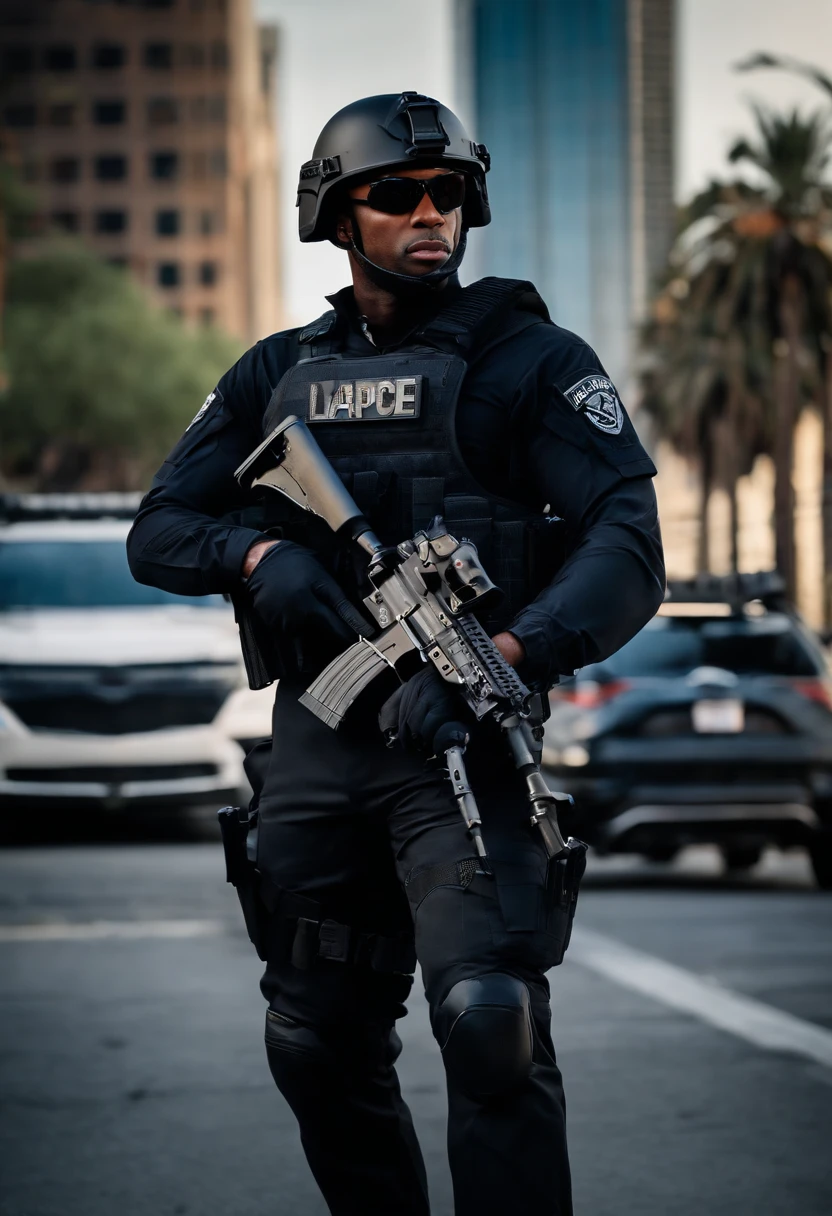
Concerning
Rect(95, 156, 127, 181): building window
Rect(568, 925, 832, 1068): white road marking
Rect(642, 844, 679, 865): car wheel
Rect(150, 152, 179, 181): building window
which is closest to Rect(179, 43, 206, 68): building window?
Rect(150, 152, 179, 181): building window

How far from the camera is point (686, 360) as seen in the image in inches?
2094

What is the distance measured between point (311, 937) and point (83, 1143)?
7.02ft

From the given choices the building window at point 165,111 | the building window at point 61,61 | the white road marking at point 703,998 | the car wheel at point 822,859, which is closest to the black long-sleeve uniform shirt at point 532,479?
the white road marking at point 703,998

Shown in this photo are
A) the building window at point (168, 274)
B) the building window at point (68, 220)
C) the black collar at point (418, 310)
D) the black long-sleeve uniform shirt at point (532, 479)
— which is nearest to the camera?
the black long-sleeve uniform shirt at point (532, 479)

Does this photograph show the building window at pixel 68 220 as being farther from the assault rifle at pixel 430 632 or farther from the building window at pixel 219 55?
the assault rifle at pixel 430 632

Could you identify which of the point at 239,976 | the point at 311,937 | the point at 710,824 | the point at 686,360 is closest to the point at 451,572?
the point at 311,937

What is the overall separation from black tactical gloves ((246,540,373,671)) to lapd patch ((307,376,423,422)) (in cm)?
27

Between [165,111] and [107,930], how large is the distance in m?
129

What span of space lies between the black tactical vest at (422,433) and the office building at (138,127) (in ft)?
431

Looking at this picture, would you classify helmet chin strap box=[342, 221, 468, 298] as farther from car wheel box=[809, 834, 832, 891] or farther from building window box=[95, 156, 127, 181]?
building window box=[95, 156, 127, 181]

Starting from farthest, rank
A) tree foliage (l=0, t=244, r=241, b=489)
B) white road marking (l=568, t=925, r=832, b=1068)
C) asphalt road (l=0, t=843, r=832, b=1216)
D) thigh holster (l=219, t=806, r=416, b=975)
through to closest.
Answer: tree foliage (l=0, t=244, r=241, b=489) → white road marking (l=568, t=925, r=832, b=1068) → asphalt road (l=0, t=843, r=832, b=1216) → thigh holster (l=219, t=806, r=416, b=975)

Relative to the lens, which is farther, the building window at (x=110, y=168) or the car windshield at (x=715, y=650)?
the building window at (x=110, y=168)

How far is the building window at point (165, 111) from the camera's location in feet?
440

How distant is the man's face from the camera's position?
3.92 meters
